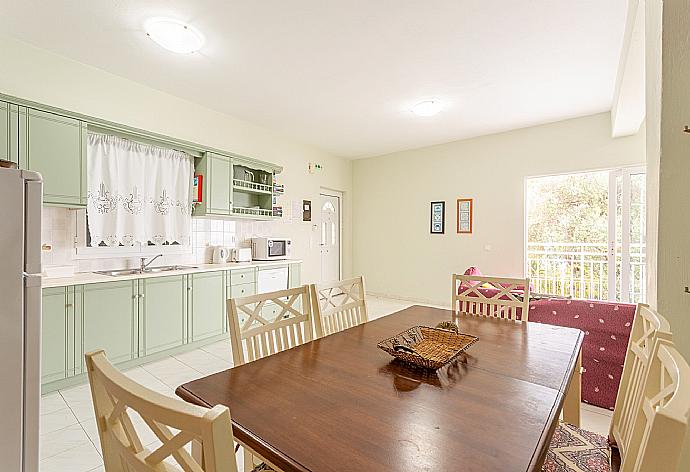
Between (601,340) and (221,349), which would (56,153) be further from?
(601,340)

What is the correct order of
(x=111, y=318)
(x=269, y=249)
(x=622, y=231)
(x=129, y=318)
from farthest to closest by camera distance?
(x=269, y=249) → (x=622, y=231) → (x=129, y=318) → (x=111, y=318)

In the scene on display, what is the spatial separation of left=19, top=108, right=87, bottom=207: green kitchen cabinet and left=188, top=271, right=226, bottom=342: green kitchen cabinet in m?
1.29

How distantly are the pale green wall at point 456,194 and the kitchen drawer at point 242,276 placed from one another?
314cm

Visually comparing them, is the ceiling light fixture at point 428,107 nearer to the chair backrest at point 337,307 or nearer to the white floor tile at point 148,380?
the chair backrest at point 337,307

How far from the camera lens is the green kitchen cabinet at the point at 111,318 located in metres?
2.88

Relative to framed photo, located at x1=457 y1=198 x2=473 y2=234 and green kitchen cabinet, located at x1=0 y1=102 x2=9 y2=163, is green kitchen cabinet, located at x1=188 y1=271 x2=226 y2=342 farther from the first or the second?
framed photo, located at x1=457 y1=198 x2=473 y2=234

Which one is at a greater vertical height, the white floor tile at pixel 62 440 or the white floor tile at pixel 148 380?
the white floor tile at pixel 148 380

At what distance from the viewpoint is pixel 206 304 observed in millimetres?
3807

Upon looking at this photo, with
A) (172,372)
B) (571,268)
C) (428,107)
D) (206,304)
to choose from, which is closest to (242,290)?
(206,304)

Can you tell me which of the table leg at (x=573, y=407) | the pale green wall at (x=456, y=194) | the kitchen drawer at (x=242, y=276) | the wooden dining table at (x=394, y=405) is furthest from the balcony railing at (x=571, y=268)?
the wooden dining table at (x=394, y=405)

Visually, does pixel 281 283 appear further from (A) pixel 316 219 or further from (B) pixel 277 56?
(B) pixel 277 56

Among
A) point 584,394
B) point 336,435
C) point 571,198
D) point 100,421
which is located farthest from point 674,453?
point 571,198

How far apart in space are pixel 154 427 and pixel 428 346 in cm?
115

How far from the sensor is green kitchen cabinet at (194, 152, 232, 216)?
4094mm
